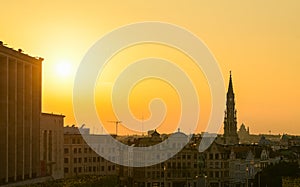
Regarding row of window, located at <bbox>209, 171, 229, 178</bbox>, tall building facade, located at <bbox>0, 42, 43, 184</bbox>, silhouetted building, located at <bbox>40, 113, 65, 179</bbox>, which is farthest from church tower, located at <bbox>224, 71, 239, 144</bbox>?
tall building facade, located at <bbox>0, 42, 43, 184</bbox>

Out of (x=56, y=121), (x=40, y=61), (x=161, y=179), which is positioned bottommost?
(x=161, y=179)

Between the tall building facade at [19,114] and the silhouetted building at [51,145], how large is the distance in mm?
5517

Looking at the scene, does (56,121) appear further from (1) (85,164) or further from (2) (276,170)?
(2) (276,170)

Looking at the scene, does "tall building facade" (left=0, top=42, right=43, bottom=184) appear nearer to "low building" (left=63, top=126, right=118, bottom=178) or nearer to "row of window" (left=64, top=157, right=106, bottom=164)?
"low building" (left=63, top=126, right=118, bottom=178)

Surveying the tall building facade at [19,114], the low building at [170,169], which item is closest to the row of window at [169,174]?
the low building at [170,169]

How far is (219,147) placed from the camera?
11000cm

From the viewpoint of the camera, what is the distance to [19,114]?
71875 millimetres

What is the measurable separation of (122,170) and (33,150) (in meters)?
39.3

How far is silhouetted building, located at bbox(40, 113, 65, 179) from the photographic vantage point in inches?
3329

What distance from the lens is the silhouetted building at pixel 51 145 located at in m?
84.6

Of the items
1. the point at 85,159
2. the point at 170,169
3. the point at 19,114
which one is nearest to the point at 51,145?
the point at 19,114

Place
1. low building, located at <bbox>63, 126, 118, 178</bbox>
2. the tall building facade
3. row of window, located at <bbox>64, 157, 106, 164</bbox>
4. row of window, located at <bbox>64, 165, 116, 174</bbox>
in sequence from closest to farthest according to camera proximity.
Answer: the tall building facade
row of window, located at <bbox>64, 157, 106, 164</bbox>
low building, located at <bbox>63, 126, 118, 178</bbox>
row of window, located at <bbox>64, 165, 116, 174</bbox>

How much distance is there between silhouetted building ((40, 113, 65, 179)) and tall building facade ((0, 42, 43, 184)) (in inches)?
217

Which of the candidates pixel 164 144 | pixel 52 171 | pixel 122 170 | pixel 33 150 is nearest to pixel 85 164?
pixel 122 170
